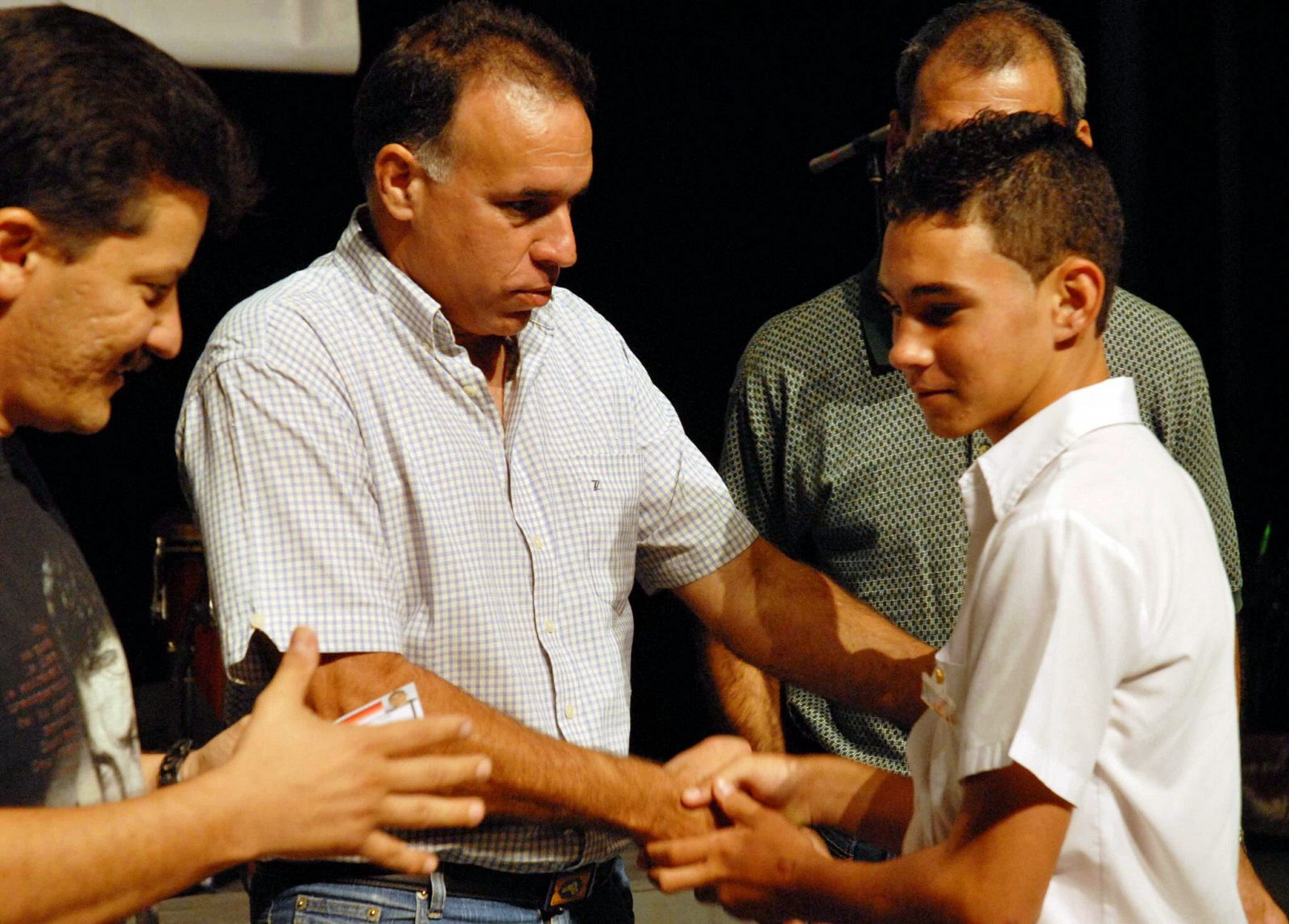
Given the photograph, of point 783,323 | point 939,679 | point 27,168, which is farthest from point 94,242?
point 783,323

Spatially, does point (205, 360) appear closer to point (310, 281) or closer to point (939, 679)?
point (310, 281)

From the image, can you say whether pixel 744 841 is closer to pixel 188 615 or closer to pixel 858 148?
pixel 858 148

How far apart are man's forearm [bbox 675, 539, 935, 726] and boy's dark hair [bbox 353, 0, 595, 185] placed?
76 cm

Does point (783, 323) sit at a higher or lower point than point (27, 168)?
lower

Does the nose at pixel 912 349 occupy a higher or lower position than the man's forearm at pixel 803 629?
higher

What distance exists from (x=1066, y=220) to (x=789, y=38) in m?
3.42

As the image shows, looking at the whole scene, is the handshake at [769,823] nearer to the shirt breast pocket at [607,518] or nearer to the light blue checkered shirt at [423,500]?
the light blue checkered shirt at [423,500]

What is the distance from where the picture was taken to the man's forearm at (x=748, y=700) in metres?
2.70

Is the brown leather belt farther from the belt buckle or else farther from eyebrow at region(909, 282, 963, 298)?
eyebrow at region(909, 282, 963, 298)

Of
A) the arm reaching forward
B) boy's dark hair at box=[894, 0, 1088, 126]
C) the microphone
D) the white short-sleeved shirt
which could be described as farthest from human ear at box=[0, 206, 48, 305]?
the microphone

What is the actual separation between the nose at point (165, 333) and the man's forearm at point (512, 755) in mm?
463

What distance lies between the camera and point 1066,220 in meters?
1.78

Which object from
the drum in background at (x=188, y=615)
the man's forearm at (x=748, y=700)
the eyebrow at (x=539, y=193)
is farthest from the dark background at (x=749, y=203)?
the eyebrow at (x=539, y=193)

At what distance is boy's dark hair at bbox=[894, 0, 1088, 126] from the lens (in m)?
2.48
